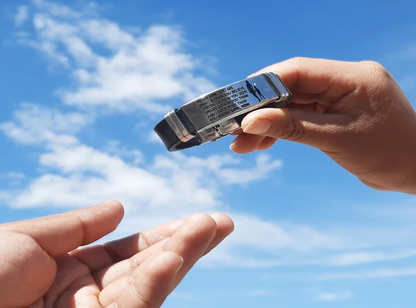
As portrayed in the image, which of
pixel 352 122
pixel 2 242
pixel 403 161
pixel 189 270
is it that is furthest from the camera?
pixel 403 161

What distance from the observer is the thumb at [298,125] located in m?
2.73

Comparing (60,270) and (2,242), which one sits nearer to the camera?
(2,242)

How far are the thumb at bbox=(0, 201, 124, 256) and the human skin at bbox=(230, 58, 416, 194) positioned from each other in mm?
1186

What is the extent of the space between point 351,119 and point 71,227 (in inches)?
80.5

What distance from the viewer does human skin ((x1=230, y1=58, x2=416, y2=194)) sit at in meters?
2.80

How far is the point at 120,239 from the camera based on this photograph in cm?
327

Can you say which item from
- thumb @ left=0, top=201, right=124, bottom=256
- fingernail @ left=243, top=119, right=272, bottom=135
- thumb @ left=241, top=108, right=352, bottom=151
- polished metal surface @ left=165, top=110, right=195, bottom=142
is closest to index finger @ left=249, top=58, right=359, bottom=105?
thumb @ left=241, top=108, right=352, bottom=151

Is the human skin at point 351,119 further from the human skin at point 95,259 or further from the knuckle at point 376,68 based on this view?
the human skin at point 95,259

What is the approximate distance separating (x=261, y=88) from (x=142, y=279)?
1543 millimetres

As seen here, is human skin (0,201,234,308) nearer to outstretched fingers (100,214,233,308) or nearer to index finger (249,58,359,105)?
outstretched fingers (100,214,233,308)

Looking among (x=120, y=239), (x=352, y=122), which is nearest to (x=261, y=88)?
(x=352, y=122)

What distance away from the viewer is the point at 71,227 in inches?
121

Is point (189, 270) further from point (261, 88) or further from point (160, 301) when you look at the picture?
point (261, 88)

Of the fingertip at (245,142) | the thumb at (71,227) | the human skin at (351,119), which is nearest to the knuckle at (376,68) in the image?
the human skin at (351,119)
